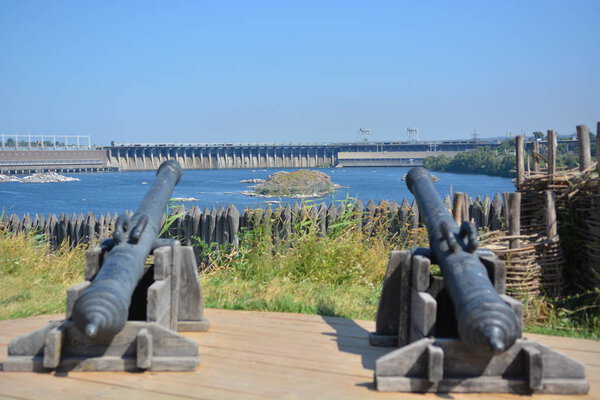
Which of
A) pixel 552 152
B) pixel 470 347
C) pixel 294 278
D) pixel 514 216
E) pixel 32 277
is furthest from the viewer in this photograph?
pixel 32 277

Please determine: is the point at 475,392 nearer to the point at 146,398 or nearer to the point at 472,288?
the point at 472,288

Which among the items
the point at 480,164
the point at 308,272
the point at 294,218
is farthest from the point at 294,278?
the point at 480,164

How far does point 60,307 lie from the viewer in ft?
18.9

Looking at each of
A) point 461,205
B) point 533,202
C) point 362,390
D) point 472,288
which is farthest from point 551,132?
point 362,390

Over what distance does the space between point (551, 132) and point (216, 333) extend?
371 centimetres

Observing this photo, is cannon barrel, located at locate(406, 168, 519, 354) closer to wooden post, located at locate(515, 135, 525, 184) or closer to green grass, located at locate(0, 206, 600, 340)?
green grass, located at locate(0, 206, 600, 340)

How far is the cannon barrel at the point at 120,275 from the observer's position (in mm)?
3408

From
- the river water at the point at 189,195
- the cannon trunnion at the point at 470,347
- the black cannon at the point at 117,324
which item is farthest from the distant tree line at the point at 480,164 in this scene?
the black cannon at the point at 117,324

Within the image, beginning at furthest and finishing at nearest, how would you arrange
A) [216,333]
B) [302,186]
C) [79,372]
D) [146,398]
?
[302,186] < [216,333] < [79,372] < [146,398]

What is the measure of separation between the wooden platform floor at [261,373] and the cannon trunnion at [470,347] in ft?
0.23

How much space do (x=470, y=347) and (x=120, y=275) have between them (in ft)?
6.09

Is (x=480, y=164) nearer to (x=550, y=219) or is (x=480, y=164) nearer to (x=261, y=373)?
(x=550, y=219)

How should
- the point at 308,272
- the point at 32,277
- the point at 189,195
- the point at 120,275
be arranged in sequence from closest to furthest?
the point at 120,275
the point at 308,272
the point at 32,277
the point at 189,195

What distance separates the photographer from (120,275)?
3.70 meters
